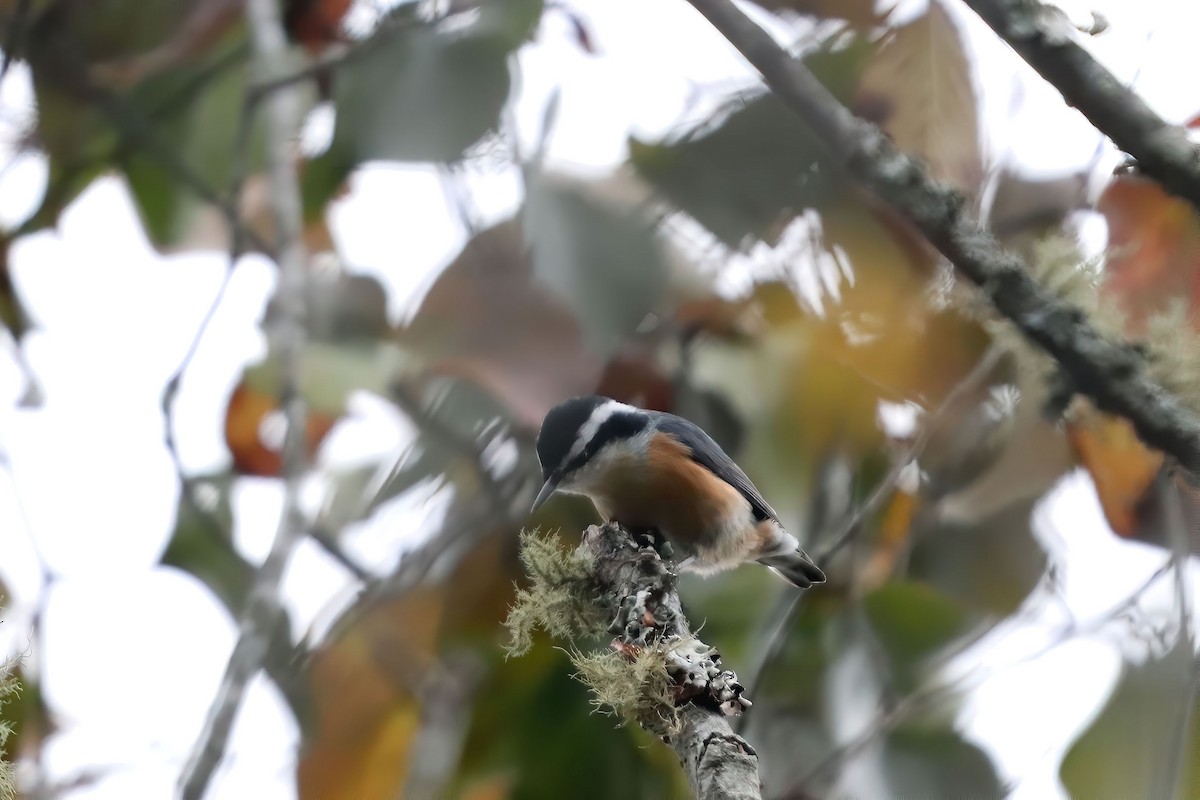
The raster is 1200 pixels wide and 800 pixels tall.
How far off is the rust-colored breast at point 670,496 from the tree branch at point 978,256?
1.05 m

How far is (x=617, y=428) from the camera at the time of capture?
8.17 feet

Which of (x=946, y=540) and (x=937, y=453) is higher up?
(x=937, y=453)

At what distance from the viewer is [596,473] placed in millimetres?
2398

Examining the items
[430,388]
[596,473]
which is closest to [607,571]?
[430,388]

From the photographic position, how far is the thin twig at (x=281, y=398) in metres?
1.76

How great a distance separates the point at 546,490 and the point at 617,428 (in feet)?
1.25

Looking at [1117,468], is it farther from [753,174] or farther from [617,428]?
[617,428]

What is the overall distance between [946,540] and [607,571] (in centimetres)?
91

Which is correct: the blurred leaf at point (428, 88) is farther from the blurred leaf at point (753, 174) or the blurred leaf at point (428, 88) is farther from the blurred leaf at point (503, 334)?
the blurred leaf at point (753, 174)

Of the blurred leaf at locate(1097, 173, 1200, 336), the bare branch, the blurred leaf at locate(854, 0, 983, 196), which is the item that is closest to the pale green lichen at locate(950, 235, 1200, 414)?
the blurred leaf at locate(1097, 173, 1200, 336)

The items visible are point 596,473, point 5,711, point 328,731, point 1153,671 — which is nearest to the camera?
point 1153,671

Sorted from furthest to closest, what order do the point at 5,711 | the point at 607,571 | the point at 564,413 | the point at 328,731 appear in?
the point at 564,413 < the point at 328,731 < the point at 5,711 < the point at 607,571

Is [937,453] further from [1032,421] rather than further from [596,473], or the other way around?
[596,473]

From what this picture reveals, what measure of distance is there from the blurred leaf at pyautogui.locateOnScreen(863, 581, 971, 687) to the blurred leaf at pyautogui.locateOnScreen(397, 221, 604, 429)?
74cm
